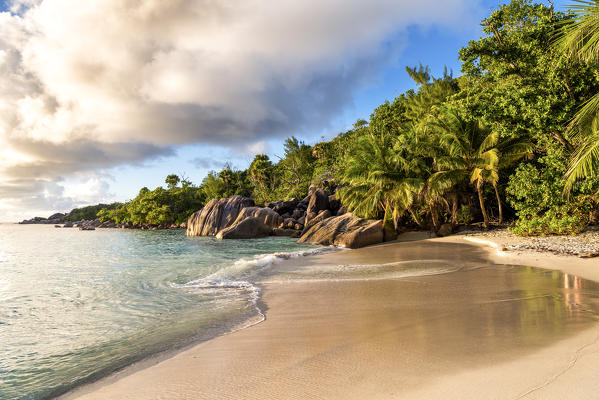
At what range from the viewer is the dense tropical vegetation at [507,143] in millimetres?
10430

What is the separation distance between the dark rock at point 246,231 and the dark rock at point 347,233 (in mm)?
7573

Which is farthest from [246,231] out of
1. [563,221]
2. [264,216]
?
[563,221]

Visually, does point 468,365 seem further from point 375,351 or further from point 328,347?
point 328,347

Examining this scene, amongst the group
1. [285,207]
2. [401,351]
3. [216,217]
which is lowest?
[401,351]

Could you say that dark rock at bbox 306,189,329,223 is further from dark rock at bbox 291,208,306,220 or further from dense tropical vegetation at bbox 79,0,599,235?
dense tropical vegetation at bbox 79,0,599,235

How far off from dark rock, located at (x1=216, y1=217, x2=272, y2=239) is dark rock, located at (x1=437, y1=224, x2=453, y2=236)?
1507cm

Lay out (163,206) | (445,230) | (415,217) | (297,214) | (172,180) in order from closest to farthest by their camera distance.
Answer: (445,230), (415,217), (297,214), (163,206), (172,180)

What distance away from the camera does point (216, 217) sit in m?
34.3

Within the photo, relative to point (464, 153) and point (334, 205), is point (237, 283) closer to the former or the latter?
point (464, 153)

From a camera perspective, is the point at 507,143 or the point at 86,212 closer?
the point at 507,143

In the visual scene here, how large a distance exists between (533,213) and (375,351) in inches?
578

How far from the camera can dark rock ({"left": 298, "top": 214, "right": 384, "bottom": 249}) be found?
713 inches

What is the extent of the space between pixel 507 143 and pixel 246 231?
65.7 feet

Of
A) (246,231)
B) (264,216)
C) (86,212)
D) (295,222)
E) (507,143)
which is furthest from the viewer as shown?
(86,212)
